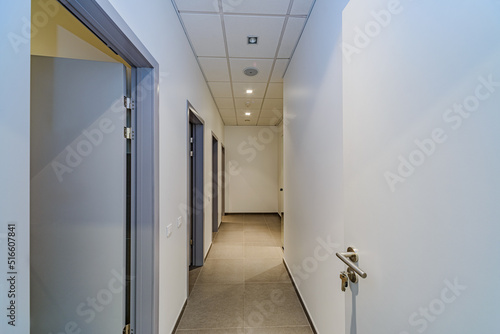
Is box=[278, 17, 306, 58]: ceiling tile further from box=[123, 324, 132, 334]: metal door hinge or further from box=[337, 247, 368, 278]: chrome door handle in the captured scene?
box=[123, 324, 132, 334]: metal door hinge

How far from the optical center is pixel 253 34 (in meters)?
2.17

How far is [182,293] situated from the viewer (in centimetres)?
212

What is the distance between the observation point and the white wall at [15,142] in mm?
516

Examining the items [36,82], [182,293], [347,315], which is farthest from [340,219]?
[36,82]

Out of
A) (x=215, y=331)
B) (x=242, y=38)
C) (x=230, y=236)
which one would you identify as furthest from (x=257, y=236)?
(x=242, y=38)

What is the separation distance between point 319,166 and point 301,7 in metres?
1.35

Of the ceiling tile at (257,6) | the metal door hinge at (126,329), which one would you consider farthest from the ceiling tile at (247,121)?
the metal door hinge at (126,329)

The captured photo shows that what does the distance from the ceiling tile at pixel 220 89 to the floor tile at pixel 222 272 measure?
2784mm

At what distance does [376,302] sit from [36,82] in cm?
201

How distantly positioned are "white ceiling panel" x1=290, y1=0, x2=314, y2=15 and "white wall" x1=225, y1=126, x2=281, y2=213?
4.79 m

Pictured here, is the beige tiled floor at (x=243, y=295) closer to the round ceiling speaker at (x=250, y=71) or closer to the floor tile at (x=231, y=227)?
the floor tile at (x=231, y=227)

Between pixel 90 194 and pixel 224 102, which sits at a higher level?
pixel 224 102

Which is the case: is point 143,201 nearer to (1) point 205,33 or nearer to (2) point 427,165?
(2) point 427,165

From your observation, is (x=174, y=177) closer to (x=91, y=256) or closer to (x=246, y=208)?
(x=91, y=256)
